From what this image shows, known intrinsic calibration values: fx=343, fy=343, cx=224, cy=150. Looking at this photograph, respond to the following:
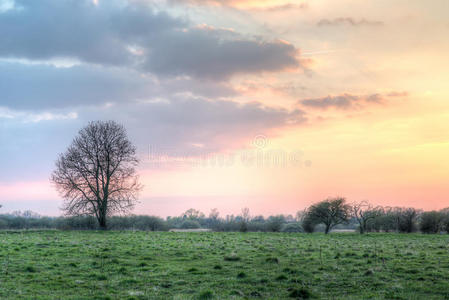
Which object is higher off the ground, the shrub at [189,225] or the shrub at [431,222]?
the shrub at [431,222]

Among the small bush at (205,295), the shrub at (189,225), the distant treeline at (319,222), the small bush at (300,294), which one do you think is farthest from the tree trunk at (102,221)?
the small bush at (300,294)

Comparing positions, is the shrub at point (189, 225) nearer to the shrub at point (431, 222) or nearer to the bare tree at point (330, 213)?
the bare tree at point (330, 213)

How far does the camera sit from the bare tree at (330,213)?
169 ft

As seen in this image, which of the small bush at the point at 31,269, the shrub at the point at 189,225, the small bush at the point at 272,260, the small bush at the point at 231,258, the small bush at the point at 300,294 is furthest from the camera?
the shrub at the point at 189,225

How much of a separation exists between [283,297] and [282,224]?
148 feet

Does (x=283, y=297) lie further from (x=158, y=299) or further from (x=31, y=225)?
(x=31, y=225)

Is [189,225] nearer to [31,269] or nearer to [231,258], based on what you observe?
[231,258]

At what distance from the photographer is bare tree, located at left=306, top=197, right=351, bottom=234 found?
51375 millimetres

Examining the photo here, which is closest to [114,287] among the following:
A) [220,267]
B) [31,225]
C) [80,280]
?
[80,280]

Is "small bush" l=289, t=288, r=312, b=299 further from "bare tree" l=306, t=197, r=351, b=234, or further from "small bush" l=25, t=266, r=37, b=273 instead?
"bare tree" l=306, t=197, r=351, b=234

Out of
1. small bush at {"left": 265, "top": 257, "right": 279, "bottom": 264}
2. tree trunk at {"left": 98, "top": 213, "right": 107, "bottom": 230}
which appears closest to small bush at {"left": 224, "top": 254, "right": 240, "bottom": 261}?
small bush at {"left": 265, "top": 257, "right": 279, "bottom": 264}

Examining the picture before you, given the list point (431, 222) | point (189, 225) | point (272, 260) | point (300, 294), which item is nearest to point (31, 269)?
point (272, 260)

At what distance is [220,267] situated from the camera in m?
15.9

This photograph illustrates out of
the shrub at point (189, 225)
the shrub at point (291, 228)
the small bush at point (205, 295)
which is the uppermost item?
the small bush at point (205, 295)
